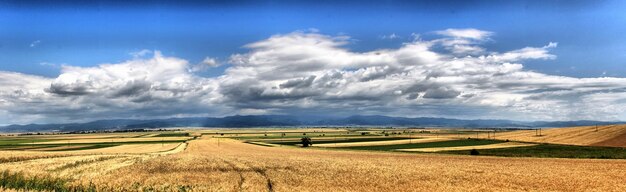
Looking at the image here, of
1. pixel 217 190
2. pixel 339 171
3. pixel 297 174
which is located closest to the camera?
pixel 217 190

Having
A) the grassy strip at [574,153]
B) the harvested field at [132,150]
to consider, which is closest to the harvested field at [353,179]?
the grassy strip at [574,153]

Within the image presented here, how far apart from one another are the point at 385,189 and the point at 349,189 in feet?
8.51

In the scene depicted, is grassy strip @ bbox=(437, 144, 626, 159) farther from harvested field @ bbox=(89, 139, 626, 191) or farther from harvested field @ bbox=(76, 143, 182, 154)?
harvested field @ bbox=(76, 143, 182, 154)

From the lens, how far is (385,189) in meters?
34.3

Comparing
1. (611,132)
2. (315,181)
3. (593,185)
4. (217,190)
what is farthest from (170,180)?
(611,132)

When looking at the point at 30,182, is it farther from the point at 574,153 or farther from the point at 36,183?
the point at 574,153

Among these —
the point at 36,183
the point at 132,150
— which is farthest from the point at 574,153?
the point at 132,150

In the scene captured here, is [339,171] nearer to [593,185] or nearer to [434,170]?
[434,170]

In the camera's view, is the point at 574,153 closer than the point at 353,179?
No

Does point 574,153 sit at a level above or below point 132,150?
above

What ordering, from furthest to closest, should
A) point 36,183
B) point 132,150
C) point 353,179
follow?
point 132,150
point 353,179
point 36,183

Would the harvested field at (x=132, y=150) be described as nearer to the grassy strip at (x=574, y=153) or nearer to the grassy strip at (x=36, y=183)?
the grassy strip at (x=36, y=183)

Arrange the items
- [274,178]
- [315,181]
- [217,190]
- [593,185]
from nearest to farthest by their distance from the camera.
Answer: [217,190] < [593,185] < [315,181] < [274,178]

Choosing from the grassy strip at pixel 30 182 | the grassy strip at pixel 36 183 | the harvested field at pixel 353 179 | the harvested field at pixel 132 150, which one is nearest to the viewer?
the grassy strip at pixel 36 183
